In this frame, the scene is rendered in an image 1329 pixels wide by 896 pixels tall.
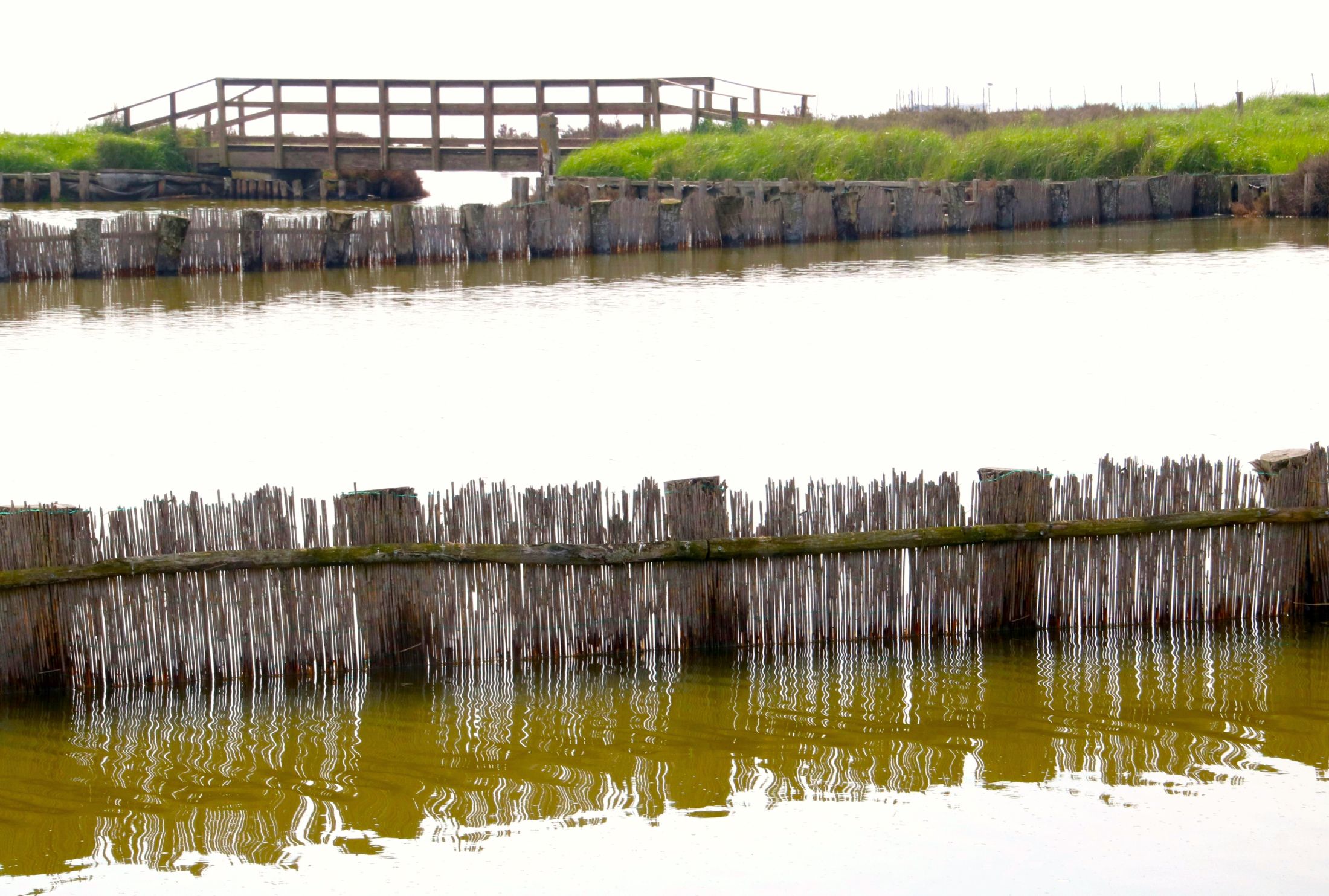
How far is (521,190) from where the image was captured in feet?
104

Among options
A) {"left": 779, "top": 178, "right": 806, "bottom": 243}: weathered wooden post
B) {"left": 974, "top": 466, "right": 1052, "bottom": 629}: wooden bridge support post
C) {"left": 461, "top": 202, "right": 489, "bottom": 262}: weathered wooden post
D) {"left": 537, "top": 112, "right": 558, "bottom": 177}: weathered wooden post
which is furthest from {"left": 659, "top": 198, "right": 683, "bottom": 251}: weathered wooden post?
{"left": 974, "top": 466, "right": 1052, "bottom": 629}: wooden bridge support post

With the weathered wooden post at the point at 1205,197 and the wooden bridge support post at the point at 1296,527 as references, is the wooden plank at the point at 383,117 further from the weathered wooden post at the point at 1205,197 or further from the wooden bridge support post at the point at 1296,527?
the wooden bridge support post at the point at 1296,527

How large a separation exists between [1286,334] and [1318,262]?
6473 millimetres

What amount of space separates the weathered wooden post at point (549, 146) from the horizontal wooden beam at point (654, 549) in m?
27.2

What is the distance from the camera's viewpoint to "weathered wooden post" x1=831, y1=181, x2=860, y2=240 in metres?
27.0

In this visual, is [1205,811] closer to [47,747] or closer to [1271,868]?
[1271,868]

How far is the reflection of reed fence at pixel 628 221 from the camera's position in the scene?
22.8 meters

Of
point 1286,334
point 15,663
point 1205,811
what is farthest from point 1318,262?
point 15,663

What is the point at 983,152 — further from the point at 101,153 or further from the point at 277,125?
the point at 101,153

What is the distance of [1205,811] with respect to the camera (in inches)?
243

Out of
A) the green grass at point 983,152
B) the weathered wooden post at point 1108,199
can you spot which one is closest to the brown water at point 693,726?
the weathered wooden post at point 1108,199

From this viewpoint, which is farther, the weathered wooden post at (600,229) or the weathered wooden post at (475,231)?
the weathered wooden post at (600,229)

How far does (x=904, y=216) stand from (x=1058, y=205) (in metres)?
3.29

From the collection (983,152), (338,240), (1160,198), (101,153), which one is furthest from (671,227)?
(101,153)
